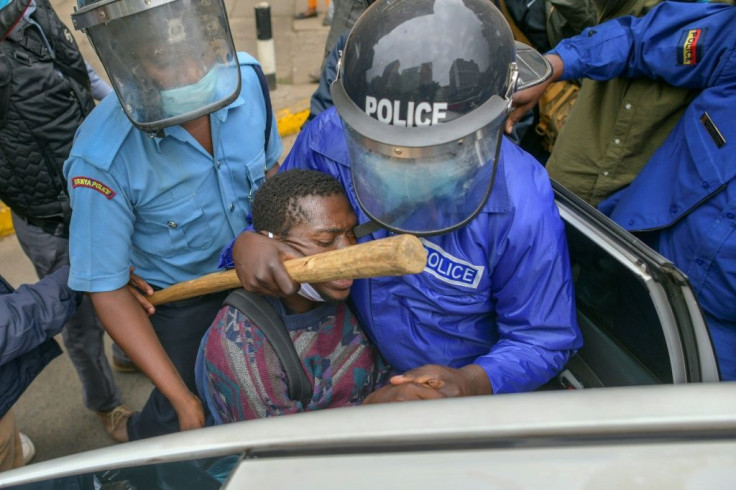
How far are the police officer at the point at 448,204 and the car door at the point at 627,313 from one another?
213mm

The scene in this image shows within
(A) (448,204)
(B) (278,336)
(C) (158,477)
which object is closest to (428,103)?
(A) (448,204)

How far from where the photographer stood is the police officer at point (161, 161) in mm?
1675

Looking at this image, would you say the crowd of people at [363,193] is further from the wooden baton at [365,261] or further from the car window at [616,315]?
the car window at [616,315]

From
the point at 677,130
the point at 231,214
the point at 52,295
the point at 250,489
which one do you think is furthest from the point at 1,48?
the point at 677,130

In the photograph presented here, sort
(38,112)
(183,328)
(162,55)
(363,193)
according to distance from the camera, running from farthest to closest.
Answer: (38,112) → (183,328) → (162,55) → (363,193)

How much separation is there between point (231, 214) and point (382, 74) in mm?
972

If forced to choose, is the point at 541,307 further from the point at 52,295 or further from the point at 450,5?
the point at 52,295

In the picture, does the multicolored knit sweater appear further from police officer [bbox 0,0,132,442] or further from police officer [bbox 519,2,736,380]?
police officer [bbox 0,0,132,442]

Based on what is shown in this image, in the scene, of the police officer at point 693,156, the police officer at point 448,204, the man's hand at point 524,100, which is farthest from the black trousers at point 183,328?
the police officer at point 693,156

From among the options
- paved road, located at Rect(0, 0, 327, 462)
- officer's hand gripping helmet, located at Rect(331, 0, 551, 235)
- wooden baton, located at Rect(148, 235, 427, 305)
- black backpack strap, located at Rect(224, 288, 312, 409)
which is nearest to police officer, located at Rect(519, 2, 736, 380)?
officer's hand gripping helmet, located at Rect(331, 0, 551, 235)

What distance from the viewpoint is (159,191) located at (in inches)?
73.0

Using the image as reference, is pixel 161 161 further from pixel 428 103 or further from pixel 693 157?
pixel 693 157

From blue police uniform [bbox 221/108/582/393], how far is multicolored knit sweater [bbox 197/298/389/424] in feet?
0.34

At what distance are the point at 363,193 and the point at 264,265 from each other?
32 centimetres
